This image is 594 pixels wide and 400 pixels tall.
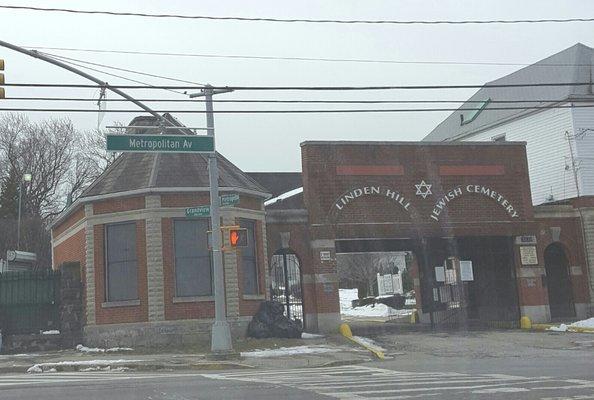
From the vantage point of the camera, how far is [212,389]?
11648 millimetres

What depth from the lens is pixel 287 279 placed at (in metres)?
28.4

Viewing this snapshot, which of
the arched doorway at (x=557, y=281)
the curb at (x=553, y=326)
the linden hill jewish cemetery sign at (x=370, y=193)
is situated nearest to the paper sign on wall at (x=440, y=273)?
the linden hill jewish cemetery sign at (x=370, y=193)

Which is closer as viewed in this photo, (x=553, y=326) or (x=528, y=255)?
(x=553, y=326)

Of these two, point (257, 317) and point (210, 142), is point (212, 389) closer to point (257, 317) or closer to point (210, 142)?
point (210, 142)

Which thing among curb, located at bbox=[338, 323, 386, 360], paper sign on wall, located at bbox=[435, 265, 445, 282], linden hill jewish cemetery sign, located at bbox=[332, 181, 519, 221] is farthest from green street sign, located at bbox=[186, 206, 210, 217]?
paper sign on wall, located at bbox=[435, 265, 445, 282]

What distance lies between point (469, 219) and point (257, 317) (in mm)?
10444

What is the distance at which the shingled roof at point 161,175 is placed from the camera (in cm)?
2338

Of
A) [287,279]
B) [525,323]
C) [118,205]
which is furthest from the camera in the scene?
[525,323]

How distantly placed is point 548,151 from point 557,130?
1.16 meters

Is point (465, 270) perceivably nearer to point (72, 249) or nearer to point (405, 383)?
point (72, 249)

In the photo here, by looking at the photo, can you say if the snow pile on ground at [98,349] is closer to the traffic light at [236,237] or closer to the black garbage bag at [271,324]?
the black garbage bag at [271,324]

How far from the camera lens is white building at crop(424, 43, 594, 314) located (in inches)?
1267

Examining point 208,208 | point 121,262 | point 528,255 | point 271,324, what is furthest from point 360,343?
point 528,255

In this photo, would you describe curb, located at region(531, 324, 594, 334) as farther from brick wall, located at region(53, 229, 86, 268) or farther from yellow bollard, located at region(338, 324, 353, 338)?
brick wall, located at region(53, 229, 86, 268)
